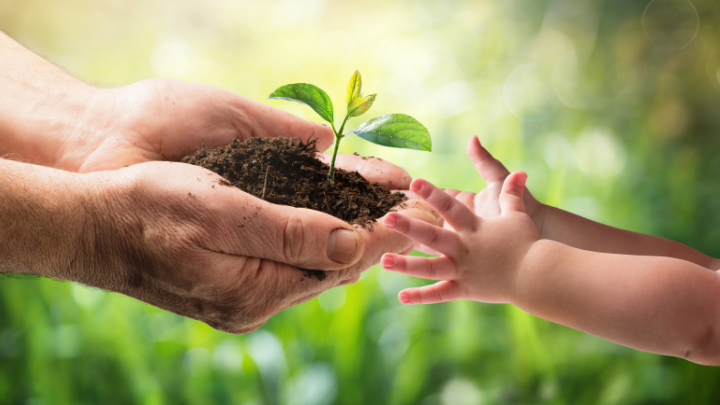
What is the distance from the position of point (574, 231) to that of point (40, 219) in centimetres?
144

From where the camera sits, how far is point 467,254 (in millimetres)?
1043

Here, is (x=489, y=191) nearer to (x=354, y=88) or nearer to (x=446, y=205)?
(x=446, y=205)

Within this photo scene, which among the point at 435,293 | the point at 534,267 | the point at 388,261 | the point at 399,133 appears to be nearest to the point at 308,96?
the point at 399,133

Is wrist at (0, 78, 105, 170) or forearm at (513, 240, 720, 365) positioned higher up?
forearm at (513, 240, 720, 365)

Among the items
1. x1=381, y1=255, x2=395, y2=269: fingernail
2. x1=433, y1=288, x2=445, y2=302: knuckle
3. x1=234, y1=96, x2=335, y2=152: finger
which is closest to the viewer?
x1=381, y1=255, x2=395, y2=269: fingernail

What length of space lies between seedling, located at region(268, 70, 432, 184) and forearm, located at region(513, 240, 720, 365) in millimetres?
395

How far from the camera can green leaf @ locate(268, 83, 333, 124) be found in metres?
1.03

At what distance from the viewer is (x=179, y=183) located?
0.88 meters

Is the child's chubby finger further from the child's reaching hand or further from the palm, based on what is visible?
the palm

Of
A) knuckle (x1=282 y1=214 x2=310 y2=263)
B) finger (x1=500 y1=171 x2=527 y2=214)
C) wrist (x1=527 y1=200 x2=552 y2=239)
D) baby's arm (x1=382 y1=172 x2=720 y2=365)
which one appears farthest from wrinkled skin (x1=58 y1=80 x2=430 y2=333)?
wrist (x1=527 y1=200 x2=552 y2=239)

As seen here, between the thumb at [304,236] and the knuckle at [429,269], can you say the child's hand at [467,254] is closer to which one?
the knuckle at [429,269]

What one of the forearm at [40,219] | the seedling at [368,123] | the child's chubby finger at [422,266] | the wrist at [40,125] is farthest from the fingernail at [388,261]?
the wrist at [40,125]

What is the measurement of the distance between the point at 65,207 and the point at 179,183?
0.23m

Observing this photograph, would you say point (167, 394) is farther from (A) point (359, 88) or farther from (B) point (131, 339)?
(A) point (359, 88)
